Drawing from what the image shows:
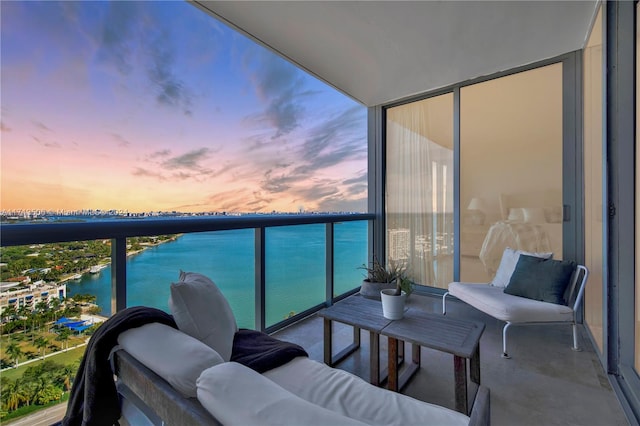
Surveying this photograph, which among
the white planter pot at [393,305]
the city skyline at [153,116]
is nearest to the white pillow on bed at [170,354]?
the city skyline at [153,116]

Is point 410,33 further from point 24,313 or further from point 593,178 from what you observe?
point 24,313

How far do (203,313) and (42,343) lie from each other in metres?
0.78

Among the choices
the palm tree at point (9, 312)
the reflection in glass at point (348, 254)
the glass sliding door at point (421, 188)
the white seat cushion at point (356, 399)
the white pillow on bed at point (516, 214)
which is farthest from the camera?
the glass sliding door at point (421, 188)

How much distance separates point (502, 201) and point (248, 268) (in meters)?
2.96

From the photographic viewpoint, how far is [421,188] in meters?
3.82

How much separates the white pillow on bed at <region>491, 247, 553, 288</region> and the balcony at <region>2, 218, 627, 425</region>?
427 millimetres

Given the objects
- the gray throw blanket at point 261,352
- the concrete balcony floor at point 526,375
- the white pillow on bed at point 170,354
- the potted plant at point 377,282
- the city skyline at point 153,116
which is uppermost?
the city skyline at point 153,116

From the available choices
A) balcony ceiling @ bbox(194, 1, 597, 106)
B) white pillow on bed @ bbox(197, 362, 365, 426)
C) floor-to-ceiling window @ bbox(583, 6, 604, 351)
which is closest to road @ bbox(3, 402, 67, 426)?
white pillow on bed @ bbox(197, 362, 365, 426)

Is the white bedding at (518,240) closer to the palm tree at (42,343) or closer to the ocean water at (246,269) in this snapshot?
the ocean water at (246,269)

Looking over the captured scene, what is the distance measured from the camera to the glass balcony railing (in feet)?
4.60

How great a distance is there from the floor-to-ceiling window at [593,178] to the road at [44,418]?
3.47 meters

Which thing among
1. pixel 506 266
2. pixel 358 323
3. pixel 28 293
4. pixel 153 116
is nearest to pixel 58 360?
pixel 28 293

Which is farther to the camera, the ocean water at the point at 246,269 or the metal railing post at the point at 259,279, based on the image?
the metal railing post at the point at 259,279

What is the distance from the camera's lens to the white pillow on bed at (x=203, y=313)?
116 cm
